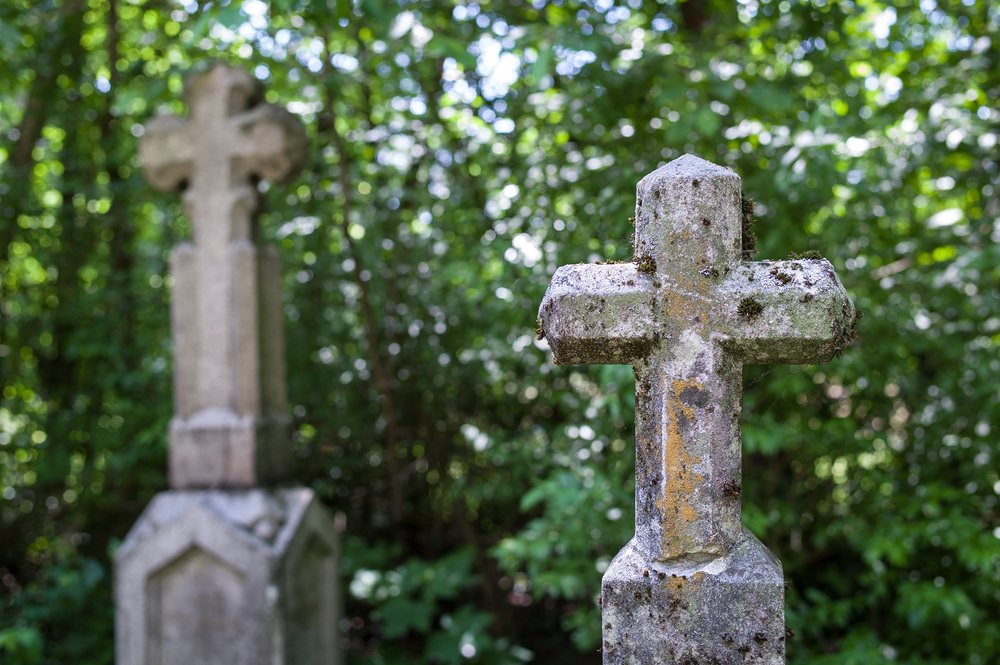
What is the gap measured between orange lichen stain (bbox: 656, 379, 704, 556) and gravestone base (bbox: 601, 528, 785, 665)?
0.05m

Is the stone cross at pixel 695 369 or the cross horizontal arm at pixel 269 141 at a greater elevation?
the cross horizontal arm at pixel 269 141

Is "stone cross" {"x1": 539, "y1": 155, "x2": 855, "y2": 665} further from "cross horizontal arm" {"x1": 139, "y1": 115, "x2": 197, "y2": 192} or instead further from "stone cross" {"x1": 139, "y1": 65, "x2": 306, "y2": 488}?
"cross horizontal arm" {"x1": 139, "y1": 115, "x2": 197, "y2": 192}

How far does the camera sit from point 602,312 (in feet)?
4.41

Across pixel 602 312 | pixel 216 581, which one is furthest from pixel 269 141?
pixel 602 312

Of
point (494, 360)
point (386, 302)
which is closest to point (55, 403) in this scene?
point (386, 302)

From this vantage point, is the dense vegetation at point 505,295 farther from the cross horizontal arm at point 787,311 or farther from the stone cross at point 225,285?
the cross horizontal arm at point 787,311

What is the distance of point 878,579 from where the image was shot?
3172mm

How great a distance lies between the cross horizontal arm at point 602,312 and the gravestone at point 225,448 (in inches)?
79.0

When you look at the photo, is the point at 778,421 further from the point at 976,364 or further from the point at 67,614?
the point at 67,614

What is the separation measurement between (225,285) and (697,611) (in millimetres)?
2394

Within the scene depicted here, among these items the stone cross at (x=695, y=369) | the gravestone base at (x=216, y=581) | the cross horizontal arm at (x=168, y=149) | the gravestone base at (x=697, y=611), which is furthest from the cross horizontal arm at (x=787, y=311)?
the cross horizontal arm at (x=168, y=149)

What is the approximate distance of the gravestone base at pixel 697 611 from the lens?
50.4 inches

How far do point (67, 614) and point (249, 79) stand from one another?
2.95 metres

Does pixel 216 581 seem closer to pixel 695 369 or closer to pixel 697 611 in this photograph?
pixel 697 611
